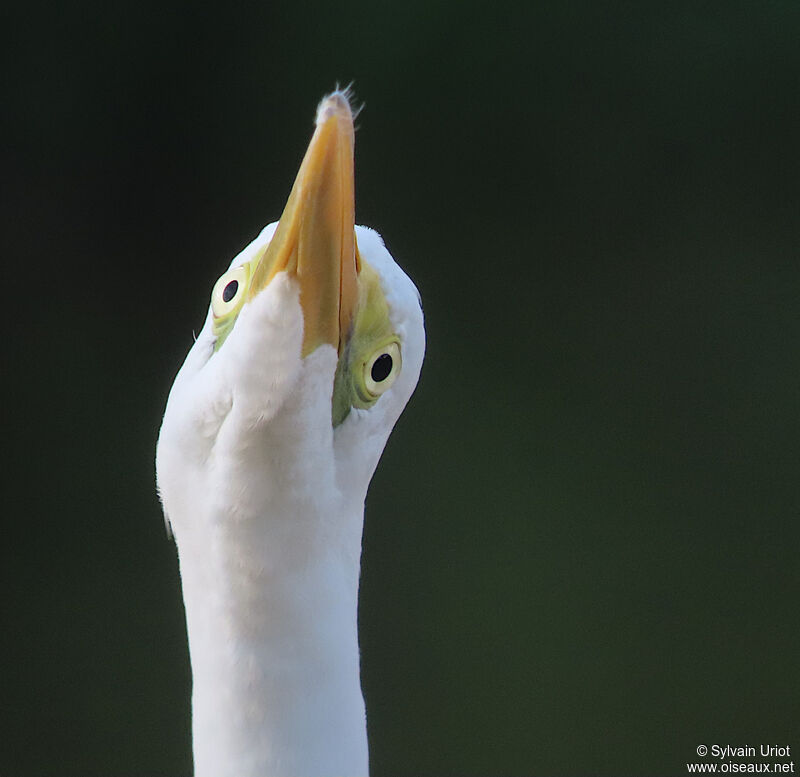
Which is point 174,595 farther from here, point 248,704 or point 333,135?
point 333,135

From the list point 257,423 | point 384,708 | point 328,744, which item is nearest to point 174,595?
point 384,708

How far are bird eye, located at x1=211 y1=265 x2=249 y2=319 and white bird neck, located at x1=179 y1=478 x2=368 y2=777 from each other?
0.12m

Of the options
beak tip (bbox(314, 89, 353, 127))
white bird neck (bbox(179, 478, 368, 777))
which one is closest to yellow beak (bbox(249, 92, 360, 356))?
beak tip (bbox(314, 89, 353, 127))

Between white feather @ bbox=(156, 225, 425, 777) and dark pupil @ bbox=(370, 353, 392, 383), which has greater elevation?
dark pupil @ bbox=(370, 353, 392, 383)

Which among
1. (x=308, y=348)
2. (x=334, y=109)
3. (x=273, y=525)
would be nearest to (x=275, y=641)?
(x=273, y=525)

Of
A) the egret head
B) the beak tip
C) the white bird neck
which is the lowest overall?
the white bird neck

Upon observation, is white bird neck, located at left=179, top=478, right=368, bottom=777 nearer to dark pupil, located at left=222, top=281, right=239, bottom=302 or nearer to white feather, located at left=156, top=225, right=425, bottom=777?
white feather, located at left=156, top=225, right=425, bottom=777

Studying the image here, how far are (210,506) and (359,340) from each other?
0.13m

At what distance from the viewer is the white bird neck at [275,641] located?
2.39ft

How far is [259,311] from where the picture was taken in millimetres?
684

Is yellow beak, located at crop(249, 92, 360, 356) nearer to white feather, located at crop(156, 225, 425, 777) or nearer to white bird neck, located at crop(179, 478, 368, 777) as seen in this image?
white feather, located at crop(156, 225, 425, 777)

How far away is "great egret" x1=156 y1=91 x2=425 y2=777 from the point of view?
2.25ft

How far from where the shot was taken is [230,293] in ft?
2.43

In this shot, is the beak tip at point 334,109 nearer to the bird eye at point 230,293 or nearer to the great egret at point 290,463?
the great egret at point 290,463
